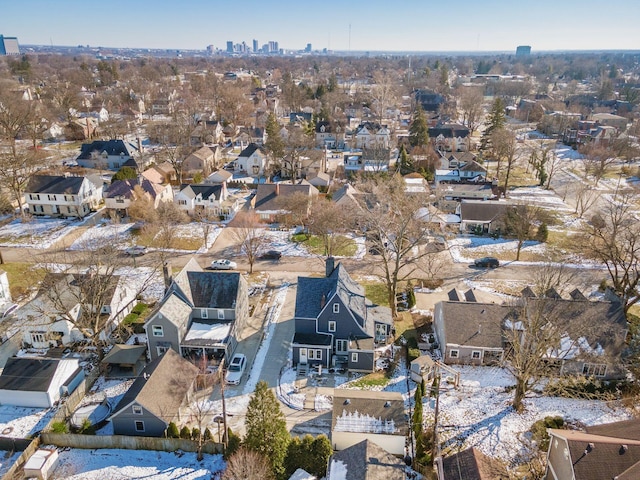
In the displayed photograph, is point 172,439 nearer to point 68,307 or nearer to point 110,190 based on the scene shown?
point 68,307

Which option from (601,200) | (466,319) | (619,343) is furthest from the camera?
(601,200)

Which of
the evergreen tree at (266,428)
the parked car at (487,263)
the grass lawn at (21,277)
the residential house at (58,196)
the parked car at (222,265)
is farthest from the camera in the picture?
the residential house at (58,196)

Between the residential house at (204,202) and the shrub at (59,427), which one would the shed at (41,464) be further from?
the residential house at (204,202)

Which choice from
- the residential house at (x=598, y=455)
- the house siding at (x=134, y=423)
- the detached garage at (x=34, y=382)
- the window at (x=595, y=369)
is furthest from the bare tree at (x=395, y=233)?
the detached garage at (x=34, y=382)

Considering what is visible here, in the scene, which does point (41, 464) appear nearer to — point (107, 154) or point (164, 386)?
point (164, 386)

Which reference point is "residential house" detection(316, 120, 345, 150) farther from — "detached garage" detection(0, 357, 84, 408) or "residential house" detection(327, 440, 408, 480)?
"residential house" detection(327, 440, 408, 480)

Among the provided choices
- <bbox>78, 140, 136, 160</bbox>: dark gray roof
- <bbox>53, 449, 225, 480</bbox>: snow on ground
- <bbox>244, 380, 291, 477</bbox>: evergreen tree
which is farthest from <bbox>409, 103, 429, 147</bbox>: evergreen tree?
<bbox>53, 449, 225, 480</bbox>: snow on ground

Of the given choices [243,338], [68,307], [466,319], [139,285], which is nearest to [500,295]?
[466,319]
